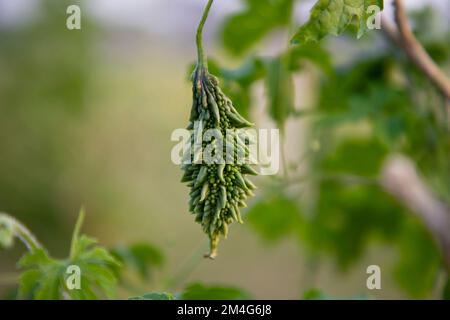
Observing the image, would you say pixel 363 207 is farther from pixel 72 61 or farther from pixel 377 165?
pixel 72 61

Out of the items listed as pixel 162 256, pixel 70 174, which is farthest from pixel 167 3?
pixel 162 256

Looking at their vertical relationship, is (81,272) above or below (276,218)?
below

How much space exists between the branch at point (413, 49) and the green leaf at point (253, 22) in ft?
1.18

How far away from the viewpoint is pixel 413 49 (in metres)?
1.21

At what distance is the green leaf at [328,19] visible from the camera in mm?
825

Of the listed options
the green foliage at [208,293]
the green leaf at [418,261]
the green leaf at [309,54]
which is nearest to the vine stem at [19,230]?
the green foliage at [208,293]

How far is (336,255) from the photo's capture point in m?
2.01

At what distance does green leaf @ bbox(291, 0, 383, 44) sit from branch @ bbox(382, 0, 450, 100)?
12.3 inches

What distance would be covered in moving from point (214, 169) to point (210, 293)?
14.4 inches

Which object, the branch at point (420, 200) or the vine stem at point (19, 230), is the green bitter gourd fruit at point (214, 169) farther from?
the branch at point (420, 200)

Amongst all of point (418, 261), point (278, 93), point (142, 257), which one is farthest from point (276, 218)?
point (278, 93)

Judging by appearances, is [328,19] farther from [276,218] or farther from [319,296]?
[276,218]

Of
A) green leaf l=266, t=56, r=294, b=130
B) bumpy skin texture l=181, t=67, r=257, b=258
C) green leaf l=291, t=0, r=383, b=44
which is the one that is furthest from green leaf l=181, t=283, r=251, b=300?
green leaf l=291, t=0, r=383, b=44

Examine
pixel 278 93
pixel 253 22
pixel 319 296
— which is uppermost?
pixel 253 22
